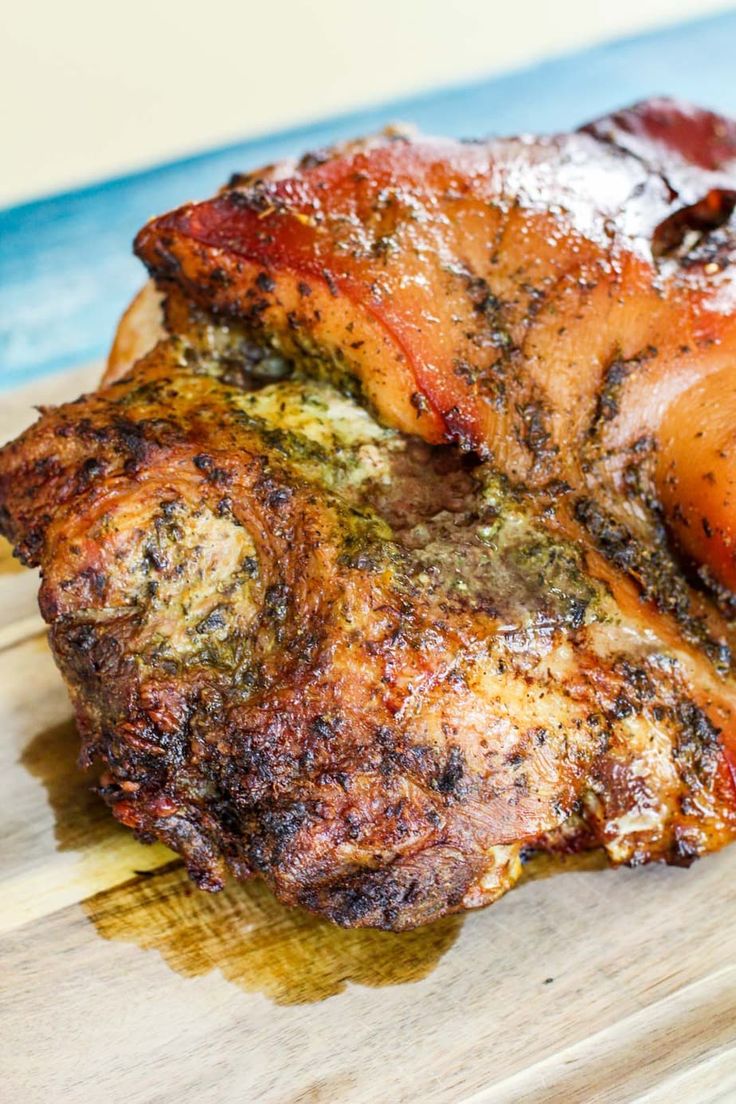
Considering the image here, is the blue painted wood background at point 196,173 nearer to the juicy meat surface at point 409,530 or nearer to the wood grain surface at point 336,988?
the juicy meat surface at point 409,530

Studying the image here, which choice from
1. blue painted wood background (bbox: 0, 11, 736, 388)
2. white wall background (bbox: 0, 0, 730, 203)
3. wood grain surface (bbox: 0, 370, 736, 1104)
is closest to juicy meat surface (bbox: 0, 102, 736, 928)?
wood grain surface (bbox: 0, 370, 736, 1104)

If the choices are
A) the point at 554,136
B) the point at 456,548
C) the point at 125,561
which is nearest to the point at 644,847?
the point at 456,548

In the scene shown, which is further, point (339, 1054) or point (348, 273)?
point (348, 273)

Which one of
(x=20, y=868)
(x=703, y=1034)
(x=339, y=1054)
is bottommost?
(x=703, y=1034)

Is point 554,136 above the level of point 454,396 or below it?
above

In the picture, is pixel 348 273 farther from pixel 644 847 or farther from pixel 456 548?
pixel 644 847

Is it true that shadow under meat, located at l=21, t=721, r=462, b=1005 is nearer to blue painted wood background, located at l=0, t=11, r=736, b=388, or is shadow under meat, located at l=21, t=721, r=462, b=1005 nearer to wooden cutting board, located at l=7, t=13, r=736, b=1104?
wooden cutting board, located at l=7, t=13, r=736, b=1104

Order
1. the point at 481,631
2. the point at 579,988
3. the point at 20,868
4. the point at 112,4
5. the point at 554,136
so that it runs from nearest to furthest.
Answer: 1. the point at 481,631
2. the point at 579,988
3. the point at 20,868
4. the point at 554,136
5. the point at 112,4
